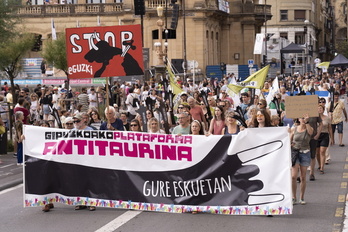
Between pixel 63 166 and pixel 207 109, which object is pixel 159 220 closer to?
pixel 63 166

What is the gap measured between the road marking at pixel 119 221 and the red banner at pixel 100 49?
101 inches

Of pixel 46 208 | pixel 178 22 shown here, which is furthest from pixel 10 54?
pixel 178 22

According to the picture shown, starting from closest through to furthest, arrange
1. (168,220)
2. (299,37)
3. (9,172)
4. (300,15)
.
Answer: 1. (168,220)
2. (9,172)
3. (299,37)
4. (300,15)

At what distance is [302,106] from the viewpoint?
12312 millimetres

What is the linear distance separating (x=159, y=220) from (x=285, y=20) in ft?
307

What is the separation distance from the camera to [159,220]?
37.2 feet

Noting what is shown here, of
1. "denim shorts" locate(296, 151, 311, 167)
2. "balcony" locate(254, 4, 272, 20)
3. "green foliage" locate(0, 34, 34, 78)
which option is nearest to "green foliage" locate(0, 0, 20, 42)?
"green foliage" locate(0, 34, 34, 78)

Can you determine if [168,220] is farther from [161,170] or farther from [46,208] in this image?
[46,208]

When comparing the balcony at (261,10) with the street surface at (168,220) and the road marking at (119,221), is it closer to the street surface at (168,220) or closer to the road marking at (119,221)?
the street surface at (168,220)

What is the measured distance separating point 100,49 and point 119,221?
10.8 feet

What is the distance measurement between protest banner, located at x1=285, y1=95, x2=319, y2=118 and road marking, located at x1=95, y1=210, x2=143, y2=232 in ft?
9.38

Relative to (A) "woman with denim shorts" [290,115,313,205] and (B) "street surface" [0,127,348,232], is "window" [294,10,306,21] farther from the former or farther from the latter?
(A) "woman with denim shorts" [290,115,313,205]

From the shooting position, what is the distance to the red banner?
43.3 feet

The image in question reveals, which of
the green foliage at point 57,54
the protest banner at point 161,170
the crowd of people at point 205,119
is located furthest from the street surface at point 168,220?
the green foliage at point 57,54
